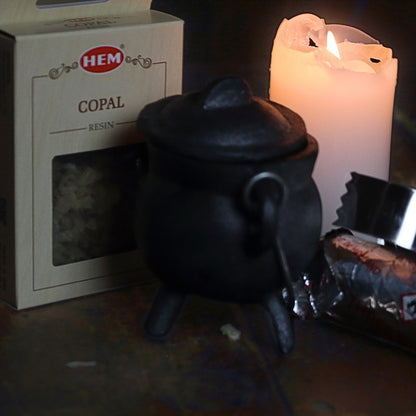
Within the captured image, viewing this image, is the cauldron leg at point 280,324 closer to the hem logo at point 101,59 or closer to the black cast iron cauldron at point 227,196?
the black cast iron cauldron at point 227,196

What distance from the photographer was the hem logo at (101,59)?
3.22 ft

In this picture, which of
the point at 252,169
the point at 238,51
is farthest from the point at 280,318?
the point at 238,51

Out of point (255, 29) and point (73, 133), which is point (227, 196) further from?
point (255, 29)

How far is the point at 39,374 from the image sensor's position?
928mm

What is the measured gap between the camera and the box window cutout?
1028 millimetres

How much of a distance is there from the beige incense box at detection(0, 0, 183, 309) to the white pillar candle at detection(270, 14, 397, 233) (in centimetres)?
15

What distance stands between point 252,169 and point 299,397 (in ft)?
0.73

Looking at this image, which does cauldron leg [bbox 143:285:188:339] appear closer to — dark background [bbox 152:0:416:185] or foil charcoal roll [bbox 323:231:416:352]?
foil charcoal roll [bbox 323:231:416:352]

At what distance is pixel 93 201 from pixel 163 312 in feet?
0.50

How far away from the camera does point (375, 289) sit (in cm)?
99

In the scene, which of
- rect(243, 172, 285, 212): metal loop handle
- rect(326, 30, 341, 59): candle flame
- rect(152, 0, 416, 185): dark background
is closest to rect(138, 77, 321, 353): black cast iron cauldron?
rect(243, 172, 285, 212): metal loop handle

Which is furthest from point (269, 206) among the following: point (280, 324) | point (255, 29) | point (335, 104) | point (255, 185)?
point (255, 29)

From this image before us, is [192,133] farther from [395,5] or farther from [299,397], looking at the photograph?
[395,5]

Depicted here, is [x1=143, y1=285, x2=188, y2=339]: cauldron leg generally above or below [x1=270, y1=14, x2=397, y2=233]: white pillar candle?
below
